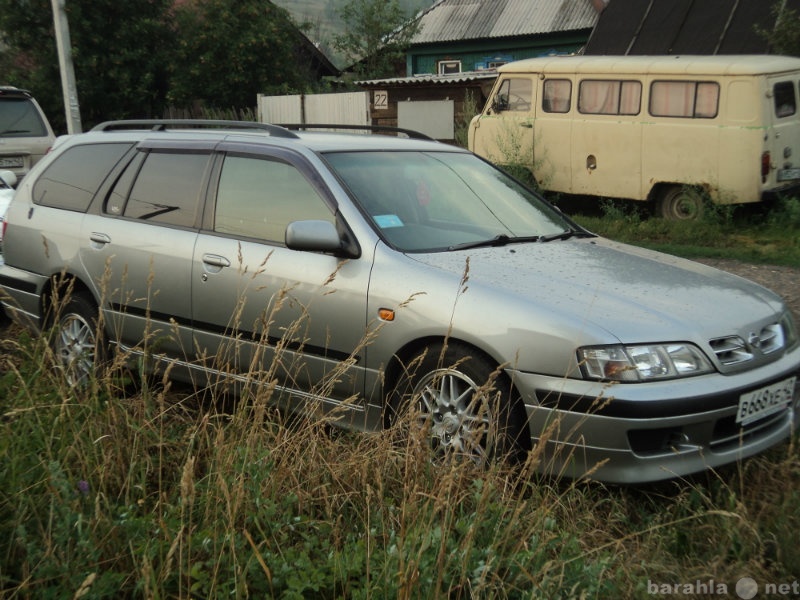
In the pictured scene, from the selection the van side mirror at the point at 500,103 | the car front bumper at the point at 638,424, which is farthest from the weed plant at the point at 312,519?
the van side mirror at the point at 500,103

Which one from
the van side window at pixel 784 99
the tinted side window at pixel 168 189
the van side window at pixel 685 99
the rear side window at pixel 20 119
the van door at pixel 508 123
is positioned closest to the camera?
the tinted side window at pixel 168 189

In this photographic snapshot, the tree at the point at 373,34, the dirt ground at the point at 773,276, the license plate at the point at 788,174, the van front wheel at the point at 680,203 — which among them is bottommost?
the dirt ground at the point at 773,276

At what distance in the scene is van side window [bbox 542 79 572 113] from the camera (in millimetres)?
12812

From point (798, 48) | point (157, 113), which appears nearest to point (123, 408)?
point (798, 48)

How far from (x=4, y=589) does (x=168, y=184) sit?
3.12 metres

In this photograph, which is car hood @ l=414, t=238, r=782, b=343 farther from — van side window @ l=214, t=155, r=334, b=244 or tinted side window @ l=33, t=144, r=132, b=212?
tinted side window @ l=33, t=144, r=132, b=212

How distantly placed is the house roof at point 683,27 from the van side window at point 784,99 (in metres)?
5.37

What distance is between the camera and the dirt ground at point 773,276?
777 centimetres

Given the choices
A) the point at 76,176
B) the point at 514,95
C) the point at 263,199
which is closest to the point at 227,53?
the point at 514,95

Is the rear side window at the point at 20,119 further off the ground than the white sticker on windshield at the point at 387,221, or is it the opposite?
the rear side window at the point at 20,119

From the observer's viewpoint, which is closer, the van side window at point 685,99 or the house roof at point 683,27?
the van side window at point 685,99

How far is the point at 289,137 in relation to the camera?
5.02 m

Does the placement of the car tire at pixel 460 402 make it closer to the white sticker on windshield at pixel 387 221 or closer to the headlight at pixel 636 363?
the headlight at pixel 636 363

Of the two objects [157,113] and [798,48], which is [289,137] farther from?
[157,113]
